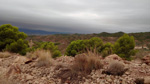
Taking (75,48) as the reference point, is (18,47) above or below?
below

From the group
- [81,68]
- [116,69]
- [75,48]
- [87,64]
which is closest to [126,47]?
[75,48]

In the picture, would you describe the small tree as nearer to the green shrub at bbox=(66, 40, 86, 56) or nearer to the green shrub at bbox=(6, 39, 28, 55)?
the green shrub at bbox=(66, 40, 86, 56)

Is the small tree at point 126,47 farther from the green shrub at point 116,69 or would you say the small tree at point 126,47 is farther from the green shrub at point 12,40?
the green shrub at point 12,40

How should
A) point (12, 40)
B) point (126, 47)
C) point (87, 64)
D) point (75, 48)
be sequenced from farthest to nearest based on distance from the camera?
1. point (12, 40)
2. point (75, 48)
3. point (126, 47)
4. point (87, 64)

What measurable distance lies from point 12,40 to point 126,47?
12785 mm

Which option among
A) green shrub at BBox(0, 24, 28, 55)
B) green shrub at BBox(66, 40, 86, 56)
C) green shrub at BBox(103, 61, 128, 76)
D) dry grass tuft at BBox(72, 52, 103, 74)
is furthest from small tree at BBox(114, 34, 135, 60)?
green shrub at BBox(0, 24, 28, 55)

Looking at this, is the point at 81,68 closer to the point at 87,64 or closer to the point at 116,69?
the point at 87,64

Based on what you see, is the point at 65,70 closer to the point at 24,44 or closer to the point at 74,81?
the point at 74,81

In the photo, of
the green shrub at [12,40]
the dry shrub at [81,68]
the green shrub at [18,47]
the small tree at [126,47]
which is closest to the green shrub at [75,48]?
the small tree at [126,47]

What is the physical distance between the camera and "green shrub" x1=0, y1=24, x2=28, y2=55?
41.8 feet

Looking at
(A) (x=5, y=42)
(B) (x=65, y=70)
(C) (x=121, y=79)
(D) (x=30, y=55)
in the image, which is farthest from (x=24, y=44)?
(C) (x=121, y=79)

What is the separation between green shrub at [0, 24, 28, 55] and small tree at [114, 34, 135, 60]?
10.1m

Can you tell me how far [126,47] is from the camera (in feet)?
35.4

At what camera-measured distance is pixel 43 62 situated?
19.1 feet
